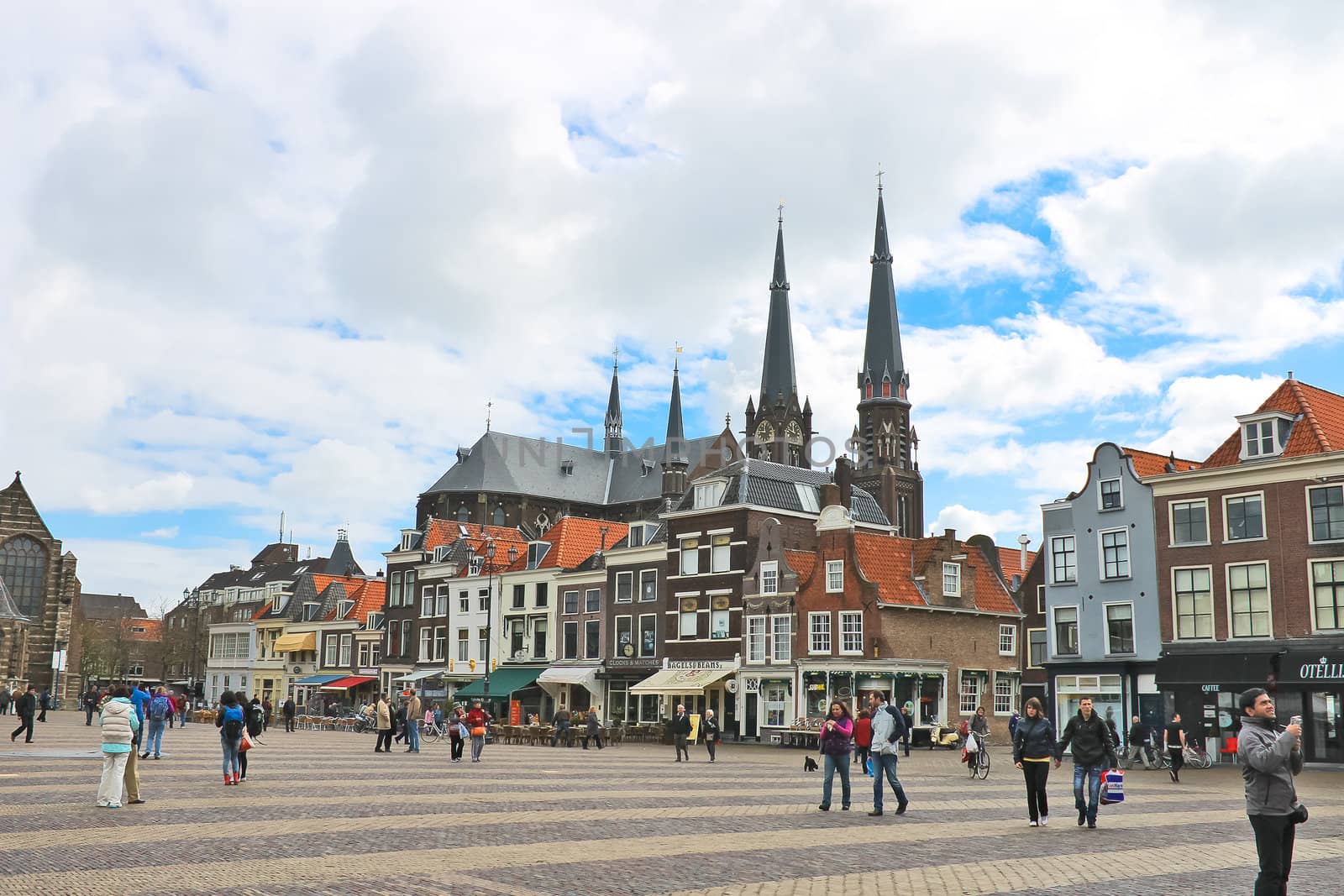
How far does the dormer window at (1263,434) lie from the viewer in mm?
37969

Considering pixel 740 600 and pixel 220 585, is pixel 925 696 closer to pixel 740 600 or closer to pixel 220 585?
pixel 740 600

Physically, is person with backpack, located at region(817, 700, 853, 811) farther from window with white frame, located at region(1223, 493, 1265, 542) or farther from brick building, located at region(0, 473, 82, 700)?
brick building, located at region(0, 473, 82, 700)

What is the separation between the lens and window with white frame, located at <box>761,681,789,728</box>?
165 ft

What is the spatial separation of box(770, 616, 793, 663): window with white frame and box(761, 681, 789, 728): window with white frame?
1.06m

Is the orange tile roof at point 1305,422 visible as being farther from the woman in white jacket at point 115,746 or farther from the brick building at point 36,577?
the brick building at point 36,577

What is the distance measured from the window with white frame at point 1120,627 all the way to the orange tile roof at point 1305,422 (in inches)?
214

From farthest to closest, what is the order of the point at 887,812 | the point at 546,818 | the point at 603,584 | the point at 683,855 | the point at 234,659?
the point at 234,659
the point at 603,584
the point at 887,812
the point at 546,818
the point at 683,855

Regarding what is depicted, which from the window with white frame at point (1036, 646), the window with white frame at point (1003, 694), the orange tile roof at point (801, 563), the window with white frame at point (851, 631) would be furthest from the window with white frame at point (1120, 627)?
the orange tile roof at point (801, 563)

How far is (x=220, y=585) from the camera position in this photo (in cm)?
12281

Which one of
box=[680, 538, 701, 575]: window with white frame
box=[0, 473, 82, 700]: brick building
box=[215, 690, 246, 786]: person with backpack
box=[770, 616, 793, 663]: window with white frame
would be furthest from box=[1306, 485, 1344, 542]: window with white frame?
box=[0, 473, 82, 700]: brick building

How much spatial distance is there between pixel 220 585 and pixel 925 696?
301 ft

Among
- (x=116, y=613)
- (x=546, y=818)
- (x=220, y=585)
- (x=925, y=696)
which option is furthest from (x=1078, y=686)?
(x=116, y=613)

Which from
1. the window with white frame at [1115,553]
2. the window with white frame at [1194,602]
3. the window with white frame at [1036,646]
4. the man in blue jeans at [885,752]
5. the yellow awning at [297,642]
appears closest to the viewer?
the man in blue jeans at [885,752]

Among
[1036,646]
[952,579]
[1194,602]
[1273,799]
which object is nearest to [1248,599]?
[1194,602]
